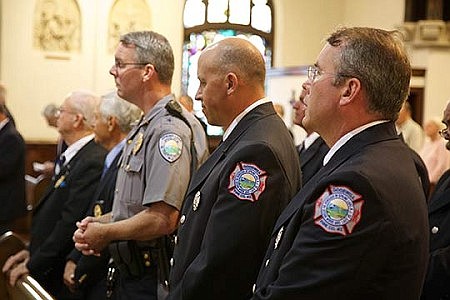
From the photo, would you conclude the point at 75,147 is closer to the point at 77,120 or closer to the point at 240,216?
the point at 77,120

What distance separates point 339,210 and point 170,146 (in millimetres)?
1376

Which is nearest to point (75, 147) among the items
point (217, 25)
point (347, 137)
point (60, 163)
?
point (60, 163)

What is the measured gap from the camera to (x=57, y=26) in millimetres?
12789

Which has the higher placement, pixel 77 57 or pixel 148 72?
pixel 148 72

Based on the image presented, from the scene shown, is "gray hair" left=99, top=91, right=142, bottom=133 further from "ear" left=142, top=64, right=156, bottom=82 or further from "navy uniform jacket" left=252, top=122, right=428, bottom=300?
"navy uniform jacket" left=252, top=122, right=428, bottom=300

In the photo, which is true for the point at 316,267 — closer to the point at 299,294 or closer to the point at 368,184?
the point at 299,294

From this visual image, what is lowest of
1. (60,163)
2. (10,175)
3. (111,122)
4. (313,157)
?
(10,175)

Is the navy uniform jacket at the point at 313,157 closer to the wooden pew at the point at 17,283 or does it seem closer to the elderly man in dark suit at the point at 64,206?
the elderly man in dark suit at the point at 64,206

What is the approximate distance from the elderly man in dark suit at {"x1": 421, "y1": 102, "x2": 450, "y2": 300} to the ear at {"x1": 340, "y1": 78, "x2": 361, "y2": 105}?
1093 mm

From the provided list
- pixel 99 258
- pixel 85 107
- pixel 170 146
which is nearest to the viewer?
pixel 170 146

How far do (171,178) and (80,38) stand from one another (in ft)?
33.1

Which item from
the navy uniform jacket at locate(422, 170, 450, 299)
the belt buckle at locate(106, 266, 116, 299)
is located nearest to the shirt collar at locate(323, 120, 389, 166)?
the navy uniform jacket at locate(422, 170, 450, 299)

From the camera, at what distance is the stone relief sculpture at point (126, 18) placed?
42.8 feet

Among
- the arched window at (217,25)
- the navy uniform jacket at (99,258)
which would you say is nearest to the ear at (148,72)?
the navy uniform jacket at (99,258)
